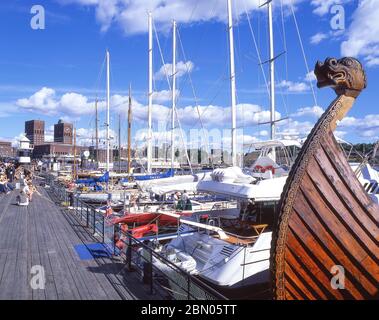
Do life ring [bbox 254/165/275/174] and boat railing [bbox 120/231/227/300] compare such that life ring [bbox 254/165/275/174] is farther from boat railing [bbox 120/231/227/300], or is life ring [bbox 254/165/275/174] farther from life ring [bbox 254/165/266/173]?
boat railing [bbox 120/231/227/300]

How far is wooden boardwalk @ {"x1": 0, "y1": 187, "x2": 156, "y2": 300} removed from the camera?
278 inches

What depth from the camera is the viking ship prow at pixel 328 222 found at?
495 centimetres

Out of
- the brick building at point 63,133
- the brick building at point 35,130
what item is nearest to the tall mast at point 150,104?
the brick building at point 35,130

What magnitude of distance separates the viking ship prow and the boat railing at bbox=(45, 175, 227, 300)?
1.15 meters

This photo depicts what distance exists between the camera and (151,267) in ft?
24.2

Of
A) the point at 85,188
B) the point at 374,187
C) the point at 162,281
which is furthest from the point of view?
the point at 85,188

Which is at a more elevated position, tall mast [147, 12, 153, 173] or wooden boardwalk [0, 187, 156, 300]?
tall mast [147, 12, 153, 173]

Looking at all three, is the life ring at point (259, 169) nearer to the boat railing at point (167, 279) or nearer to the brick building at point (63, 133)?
the boat railing at point (167, 279)

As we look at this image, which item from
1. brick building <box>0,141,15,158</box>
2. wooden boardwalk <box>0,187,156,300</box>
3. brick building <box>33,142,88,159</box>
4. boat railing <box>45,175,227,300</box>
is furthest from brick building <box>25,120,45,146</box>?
wooden boardwalk <box>0,187,156,300</box>

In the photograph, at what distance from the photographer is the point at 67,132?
412 ft

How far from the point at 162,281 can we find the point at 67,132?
4840 inches
